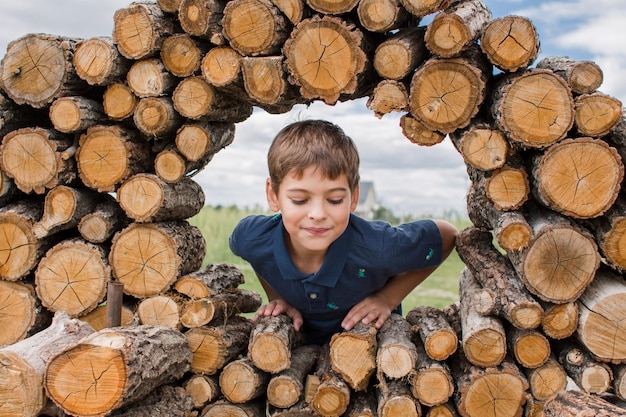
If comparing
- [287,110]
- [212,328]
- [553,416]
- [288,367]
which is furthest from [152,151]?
[553,416]

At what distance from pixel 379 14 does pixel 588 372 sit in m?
2.13

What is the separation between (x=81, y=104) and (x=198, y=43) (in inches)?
31.2

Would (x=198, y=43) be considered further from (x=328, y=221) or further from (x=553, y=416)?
(x=553, y=416)

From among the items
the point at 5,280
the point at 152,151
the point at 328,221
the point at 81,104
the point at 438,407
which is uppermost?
the point at 81,104

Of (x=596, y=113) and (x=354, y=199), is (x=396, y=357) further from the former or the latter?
(x=596, y=113)

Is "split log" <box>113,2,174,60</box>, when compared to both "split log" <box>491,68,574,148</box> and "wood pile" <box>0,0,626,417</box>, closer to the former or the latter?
"wood pile" <box>0,0,626,417</box>

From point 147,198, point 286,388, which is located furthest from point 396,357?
point 147,198

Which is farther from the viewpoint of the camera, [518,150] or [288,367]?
[288,367]

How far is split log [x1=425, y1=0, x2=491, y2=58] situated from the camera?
3.42 metres

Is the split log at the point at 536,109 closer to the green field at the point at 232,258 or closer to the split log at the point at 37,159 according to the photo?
the split log at the point at 37,159

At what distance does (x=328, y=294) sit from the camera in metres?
4.21

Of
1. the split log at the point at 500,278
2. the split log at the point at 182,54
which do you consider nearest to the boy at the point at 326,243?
the split log at the point at 500,278

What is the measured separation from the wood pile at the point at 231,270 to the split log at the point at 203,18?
0.01 meters

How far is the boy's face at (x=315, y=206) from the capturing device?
151 inches
